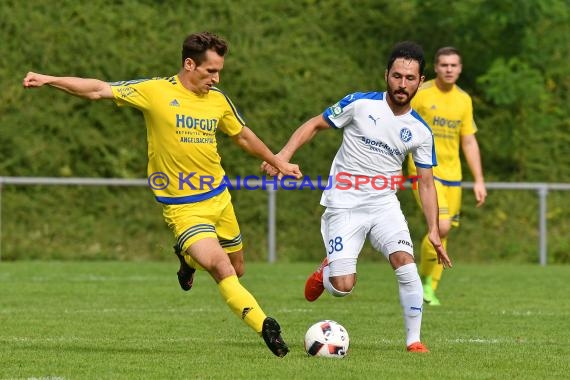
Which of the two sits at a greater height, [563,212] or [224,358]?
[224,358]

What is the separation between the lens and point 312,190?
70.7 feet

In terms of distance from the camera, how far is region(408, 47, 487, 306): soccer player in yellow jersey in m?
12.7

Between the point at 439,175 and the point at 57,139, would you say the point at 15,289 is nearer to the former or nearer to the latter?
the point at 439,175

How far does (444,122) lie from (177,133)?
189 inches

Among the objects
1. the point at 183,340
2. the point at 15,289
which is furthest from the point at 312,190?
the point at 183,340

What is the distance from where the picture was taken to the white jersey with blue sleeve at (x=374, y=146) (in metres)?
8.92

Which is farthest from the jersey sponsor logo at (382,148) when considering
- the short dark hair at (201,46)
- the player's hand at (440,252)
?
the short dark hair at (201,46)

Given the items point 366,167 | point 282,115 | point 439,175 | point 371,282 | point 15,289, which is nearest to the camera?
point 366,167

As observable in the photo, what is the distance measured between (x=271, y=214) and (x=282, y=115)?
2339 mm

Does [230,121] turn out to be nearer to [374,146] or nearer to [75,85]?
[374,146]

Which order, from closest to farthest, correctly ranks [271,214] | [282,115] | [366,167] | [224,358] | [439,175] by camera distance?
[224,358], [366,167], [439,175], [271,214], [282,115]

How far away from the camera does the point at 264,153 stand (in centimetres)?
892


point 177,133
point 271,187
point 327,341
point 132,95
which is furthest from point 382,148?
point 271,187

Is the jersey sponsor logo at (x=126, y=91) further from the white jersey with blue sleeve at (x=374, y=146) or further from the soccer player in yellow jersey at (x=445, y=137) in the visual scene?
the soccer player in yellow jersey at (x=445, y=137)
